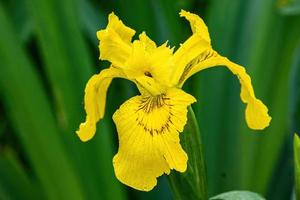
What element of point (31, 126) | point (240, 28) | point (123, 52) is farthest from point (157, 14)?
point (123, 52)

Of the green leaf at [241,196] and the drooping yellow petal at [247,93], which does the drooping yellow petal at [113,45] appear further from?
the green leaf at [241,196]

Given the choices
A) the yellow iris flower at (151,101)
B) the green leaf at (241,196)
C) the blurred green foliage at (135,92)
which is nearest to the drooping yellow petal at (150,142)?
the yellow iris flower at (151,101)

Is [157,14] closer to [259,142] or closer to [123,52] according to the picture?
[259,142]

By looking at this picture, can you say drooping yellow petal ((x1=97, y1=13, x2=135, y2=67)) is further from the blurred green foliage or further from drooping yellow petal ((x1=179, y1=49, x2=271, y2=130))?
the blurred green foliage

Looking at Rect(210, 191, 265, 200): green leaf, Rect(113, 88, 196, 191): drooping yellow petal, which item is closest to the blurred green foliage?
Rect(210, 191, 265, 200): green leaf

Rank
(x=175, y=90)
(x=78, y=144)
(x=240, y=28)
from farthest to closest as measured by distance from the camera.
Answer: (x=240, y=28) < (x=78, y=144) < (x=175, y=90)

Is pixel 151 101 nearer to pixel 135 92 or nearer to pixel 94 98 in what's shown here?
pixel 94 98

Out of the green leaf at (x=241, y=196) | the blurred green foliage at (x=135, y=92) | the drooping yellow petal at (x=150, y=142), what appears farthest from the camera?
the blurred green foliage at (x=135, y=92)

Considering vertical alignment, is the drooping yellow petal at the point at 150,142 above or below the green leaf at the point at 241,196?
above
